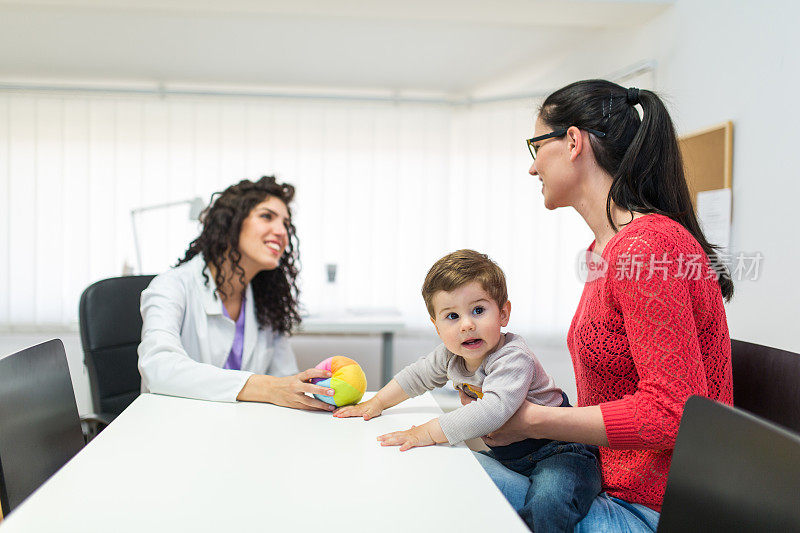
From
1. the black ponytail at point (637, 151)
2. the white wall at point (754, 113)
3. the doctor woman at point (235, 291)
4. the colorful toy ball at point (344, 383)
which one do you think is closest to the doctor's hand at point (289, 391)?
the colorful toy ball at point (344, 383)

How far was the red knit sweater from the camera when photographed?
103cm

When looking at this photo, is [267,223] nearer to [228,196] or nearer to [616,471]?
[228,196]

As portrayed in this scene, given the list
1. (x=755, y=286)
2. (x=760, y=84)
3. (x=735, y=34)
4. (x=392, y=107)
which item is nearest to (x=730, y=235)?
(x=755, y=286)

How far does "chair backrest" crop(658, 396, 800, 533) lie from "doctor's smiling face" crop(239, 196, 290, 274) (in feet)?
4.91

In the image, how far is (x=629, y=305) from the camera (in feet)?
3.53

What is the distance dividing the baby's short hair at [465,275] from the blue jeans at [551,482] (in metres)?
0.35

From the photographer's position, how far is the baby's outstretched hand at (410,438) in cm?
111

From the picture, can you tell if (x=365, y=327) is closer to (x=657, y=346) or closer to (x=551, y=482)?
(x=551, y=482)

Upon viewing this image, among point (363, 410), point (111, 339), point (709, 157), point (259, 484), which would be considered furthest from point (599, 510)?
point (709, 157)

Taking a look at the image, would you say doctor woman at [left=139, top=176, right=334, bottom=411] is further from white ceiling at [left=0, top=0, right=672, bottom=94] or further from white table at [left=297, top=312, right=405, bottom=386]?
white ceiling at [left=0, top=0, right=672, bottom=94]

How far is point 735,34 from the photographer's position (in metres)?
2.31

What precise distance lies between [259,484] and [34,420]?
0.70 meters

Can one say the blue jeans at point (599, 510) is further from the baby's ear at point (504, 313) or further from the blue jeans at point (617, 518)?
the baby's ear at point (504, 313)

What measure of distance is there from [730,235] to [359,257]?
2.36 meters
